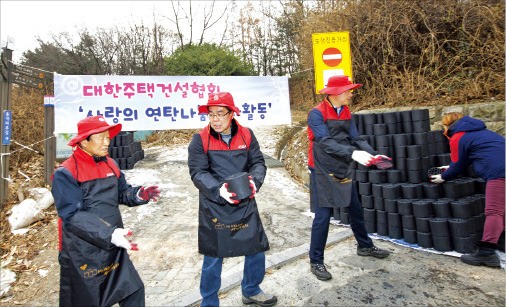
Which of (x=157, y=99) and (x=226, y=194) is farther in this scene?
(x=157, y=99)

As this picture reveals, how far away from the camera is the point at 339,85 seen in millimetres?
3176

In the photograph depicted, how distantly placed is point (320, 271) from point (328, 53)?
430 cm

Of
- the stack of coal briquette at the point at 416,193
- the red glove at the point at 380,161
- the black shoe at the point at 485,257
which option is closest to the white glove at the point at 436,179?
the stack of coal briquette at the point at 416,193

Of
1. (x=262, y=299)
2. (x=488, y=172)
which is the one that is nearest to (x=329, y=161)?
(x=262, y=299)

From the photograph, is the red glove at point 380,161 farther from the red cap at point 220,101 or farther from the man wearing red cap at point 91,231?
the man wearing red cap at point 91,231

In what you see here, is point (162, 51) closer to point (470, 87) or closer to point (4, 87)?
point (4, 87)

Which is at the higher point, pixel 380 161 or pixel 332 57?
pixel 332 57

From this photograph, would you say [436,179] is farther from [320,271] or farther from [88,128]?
[88,128]

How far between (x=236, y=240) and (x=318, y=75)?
174 inches

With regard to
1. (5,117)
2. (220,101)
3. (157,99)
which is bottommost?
(220,101)

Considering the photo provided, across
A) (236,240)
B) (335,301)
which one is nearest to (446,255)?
(335,301)

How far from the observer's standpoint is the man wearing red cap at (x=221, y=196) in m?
2.32

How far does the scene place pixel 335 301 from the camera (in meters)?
2.78

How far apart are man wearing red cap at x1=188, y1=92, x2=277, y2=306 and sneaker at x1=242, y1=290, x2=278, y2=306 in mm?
313
